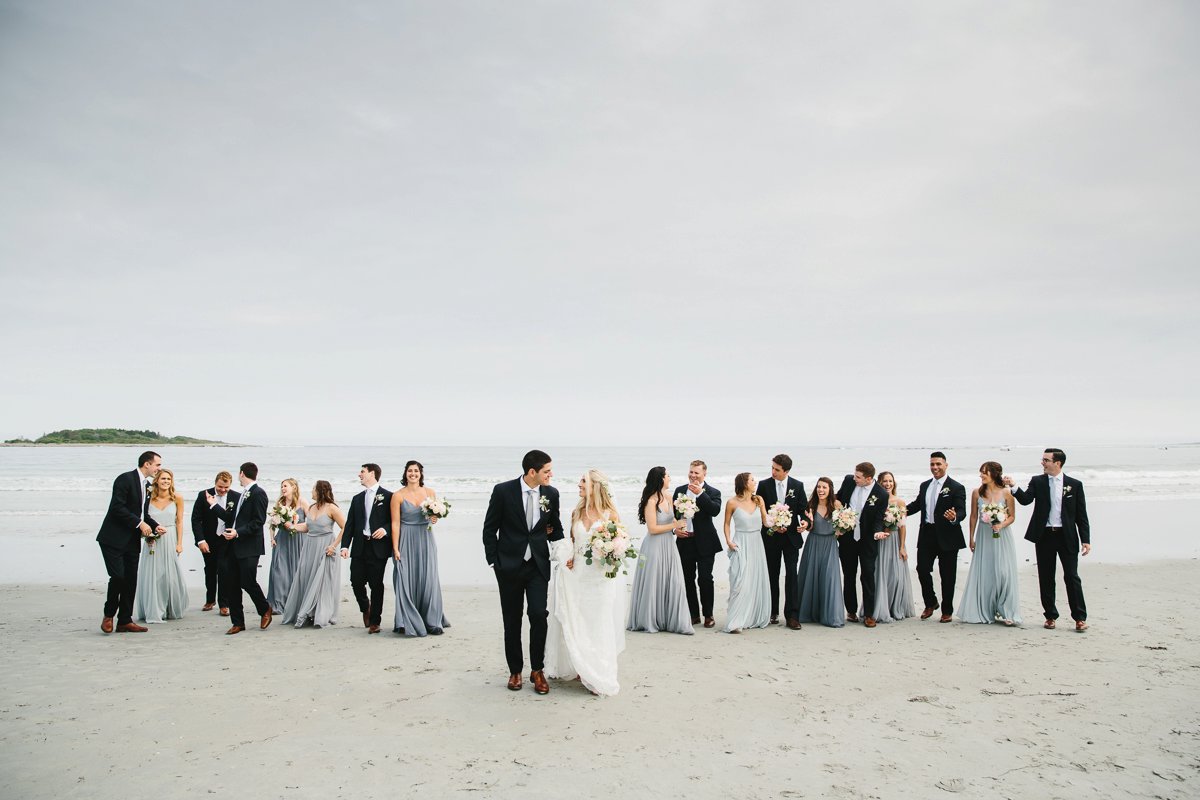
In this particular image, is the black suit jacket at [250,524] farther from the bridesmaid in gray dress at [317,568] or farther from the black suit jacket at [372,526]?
the black suit jacket at [372,526]

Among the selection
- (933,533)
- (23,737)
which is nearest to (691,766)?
(23,737)

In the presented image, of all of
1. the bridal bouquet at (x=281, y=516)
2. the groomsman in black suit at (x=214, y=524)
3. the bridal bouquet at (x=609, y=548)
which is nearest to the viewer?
the bridal bouquet at (x=609, y=548)

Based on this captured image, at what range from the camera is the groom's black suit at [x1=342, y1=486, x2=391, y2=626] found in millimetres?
8797

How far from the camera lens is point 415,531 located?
873 cm

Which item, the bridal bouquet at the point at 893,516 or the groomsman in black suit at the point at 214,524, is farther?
the groomsman in black suit at the point at 214,524

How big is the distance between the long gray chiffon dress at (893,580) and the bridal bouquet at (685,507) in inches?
103

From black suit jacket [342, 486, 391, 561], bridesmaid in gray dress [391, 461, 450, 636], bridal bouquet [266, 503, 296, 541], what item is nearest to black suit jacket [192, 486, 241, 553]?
bridal bouquet [266, 503, 296, 541]

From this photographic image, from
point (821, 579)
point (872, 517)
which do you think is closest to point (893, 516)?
point (872, 517)

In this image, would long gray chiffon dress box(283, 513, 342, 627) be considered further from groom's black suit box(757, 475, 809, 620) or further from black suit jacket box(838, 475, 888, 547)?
black suit jacket box(838, 475, 888, 547)

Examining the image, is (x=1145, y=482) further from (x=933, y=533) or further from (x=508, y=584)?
(x=508, y=584)

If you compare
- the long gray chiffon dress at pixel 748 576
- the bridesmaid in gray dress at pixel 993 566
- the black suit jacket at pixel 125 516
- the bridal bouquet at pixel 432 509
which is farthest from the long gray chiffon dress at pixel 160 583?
the bridesmaid in gray dress at pixel 993 566

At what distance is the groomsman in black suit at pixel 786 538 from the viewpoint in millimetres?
9031

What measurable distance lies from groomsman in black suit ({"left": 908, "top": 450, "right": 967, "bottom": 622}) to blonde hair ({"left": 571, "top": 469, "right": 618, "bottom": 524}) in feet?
15.7

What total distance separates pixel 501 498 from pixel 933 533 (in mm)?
6050
